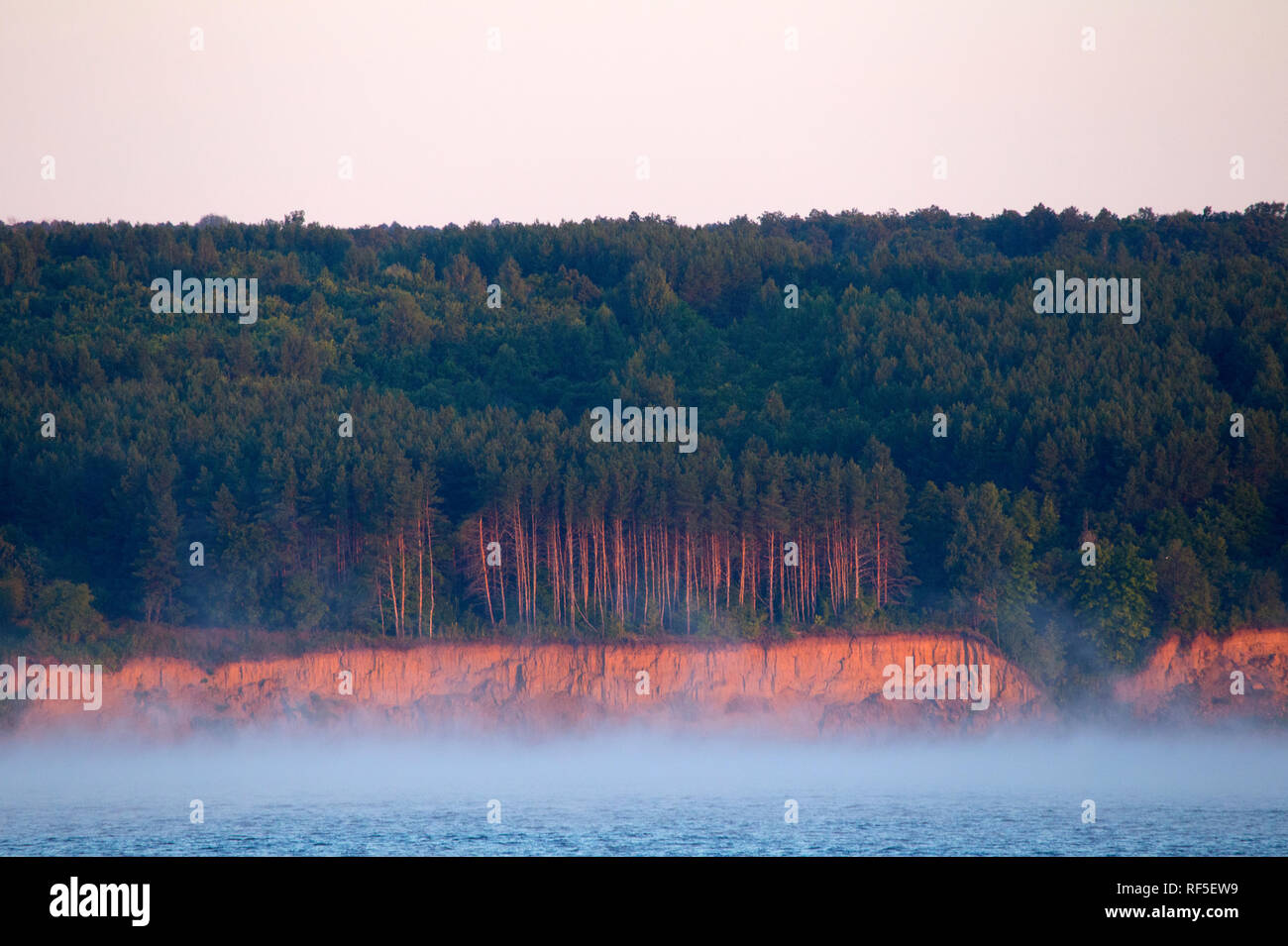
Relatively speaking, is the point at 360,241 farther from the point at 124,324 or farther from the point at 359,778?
the point at 359,778

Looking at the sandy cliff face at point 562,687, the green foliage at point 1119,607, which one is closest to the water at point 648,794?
the sandy cliff face at point 562,687

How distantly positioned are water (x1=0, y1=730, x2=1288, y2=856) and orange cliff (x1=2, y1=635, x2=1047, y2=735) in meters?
1.02

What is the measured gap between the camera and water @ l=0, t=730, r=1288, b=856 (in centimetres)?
5019

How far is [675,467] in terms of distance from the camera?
7944 centimetres

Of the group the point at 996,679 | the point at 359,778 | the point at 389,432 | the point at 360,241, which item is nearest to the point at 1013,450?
the point at 996,679

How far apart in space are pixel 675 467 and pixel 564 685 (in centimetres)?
1158

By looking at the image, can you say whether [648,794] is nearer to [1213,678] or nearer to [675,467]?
[675,467]

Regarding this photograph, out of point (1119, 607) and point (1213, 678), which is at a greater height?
point (1119, 607)

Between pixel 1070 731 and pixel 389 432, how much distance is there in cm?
3563

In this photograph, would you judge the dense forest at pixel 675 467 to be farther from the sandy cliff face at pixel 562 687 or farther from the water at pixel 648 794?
the water at pixel 648 794

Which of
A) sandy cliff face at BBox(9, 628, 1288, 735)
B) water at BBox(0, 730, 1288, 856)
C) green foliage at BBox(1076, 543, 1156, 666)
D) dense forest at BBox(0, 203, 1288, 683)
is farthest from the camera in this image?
dense forest at BBox(0, 203, 1288, 683)

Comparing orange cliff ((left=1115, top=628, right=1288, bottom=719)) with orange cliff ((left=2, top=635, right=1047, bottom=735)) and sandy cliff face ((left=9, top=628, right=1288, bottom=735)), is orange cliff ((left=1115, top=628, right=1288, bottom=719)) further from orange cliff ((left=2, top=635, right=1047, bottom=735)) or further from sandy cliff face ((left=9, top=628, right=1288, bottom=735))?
orange cliff ((left=2, top=635, right=1047, bottom=735))

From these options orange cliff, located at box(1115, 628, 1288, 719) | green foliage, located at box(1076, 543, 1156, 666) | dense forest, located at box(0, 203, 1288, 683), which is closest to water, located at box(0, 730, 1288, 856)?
orange cliff, located at box(1115, 628, 1288, 719)

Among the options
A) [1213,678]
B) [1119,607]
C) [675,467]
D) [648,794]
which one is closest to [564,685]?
[675,467]
